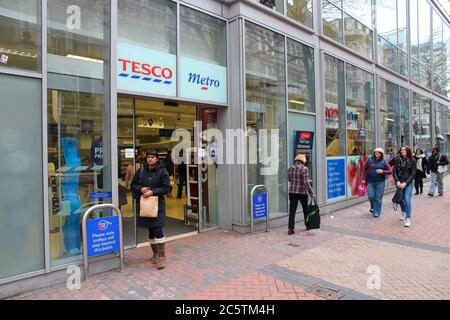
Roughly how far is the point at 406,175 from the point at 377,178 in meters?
1.11

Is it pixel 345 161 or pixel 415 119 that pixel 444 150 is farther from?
pixel 345 161

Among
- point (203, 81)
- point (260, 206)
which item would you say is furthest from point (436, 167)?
point (203, 81)

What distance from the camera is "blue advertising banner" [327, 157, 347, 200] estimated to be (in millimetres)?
9508

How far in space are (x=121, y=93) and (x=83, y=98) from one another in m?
0.62

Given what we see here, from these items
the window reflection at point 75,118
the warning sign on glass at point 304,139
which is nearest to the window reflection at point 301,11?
the warning sign on glass at point 304,139

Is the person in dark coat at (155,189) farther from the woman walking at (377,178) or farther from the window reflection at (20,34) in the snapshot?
the woman walking at (377,178)

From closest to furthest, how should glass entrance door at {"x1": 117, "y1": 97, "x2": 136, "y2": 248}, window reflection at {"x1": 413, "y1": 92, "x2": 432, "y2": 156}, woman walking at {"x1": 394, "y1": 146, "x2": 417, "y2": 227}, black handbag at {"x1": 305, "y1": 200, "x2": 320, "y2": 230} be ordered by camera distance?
glass entrance door at {"x1": 117, "y1": 97, "x2": 136, "y2": 248}, black handbag at {"x1": 305, "y1": 200, "x2": 320, "y2": 230}, woman walking at {"x1": 394, "y1": 146, "x2": 417, "y2": 227}, window reflection at {"x1": 413, "y1": 92, "x2": 432, "y2": 156}

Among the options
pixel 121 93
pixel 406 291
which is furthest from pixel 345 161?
pixel 121 93

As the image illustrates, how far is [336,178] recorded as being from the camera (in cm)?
983

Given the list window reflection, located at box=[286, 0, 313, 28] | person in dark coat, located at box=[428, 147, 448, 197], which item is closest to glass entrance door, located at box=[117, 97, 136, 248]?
window reflection, located at box=[286, 0, 313, 28]

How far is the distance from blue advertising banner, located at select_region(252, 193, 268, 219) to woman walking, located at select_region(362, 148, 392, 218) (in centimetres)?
350

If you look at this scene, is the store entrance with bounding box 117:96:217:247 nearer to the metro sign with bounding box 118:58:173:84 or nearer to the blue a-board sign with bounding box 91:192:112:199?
the metro sign with bounding box 118:58:173:84

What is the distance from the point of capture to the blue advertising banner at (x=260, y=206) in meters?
6.89

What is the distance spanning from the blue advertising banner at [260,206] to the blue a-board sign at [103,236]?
3009mm
